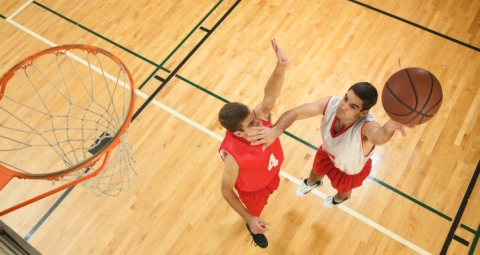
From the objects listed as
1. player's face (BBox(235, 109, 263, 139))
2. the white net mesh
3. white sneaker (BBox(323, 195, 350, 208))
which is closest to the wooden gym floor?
white sneaker (BBox(323, 195, 350, 208))

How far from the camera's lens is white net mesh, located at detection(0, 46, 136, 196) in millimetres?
4352

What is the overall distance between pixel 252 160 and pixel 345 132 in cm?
75

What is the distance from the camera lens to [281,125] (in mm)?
3012

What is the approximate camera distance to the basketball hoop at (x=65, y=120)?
14.1 feet

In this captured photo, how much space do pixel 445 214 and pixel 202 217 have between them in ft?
8.26

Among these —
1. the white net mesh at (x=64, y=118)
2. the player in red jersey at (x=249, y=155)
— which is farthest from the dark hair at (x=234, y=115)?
the white net mesh at (x=64, y=118)

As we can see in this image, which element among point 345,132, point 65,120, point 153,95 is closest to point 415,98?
point 345,132

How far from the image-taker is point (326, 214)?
13.6 ft

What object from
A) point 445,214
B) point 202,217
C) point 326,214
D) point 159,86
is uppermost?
point 159,86

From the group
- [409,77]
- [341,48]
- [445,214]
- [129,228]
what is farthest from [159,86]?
[445,214]

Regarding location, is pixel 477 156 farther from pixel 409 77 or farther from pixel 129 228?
pixel 129 228

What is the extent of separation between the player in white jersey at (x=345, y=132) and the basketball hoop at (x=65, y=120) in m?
1.73

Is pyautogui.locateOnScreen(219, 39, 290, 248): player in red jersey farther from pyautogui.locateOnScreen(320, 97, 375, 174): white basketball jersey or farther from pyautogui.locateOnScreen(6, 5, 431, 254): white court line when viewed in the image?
pyautogui.locateOnScreen(6, 5, 431, 254): white court line

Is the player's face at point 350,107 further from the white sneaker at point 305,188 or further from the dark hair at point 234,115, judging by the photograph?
the white sneaker at point 305,188
